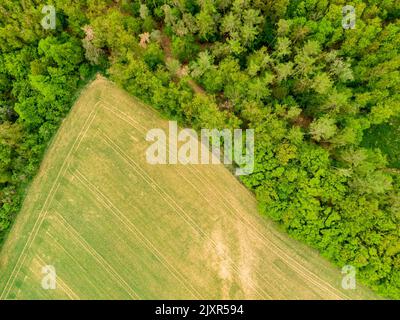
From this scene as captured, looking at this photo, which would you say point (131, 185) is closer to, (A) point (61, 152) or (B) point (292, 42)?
(A) point (61, 152)

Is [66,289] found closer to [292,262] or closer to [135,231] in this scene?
[135,231]

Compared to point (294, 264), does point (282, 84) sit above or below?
above

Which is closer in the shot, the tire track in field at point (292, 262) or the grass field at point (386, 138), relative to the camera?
the tire track in field at point (292, 262)

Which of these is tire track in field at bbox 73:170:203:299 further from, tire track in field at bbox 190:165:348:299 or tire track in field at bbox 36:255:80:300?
tire track in field at bbox 36:255:80:300

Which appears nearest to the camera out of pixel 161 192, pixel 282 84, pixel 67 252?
pixel 282 84

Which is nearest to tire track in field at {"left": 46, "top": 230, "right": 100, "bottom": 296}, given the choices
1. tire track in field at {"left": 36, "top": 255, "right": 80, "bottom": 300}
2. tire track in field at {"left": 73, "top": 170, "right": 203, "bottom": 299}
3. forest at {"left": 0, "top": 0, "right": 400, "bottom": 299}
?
tire track in field at {"left": 36, "top": 255, "right": 80, "bottom": 300}

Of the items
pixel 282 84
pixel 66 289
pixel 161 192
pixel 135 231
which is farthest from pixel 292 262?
pixel 66 289

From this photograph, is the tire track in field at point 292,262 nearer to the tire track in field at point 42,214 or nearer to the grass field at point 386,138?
the grass field at point 386,138

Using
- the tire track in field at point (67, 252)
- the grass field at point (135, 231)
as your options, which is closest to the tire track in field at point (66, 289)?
the grass field at point (135, 231)
